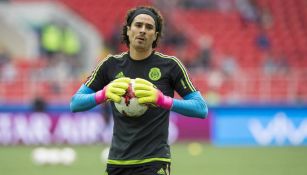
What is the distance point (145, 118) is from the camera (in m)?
6.63

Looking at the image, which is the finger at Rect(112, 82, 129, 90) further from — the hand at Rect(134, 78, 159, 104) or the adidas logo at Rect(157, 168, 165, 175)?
the adidas logo at Rect(157, 168, 165, 175)

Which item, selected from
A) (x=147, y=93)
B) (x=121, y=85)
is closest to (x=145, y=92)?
(x=147, y=93)

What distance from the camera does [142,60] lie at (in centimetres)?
671

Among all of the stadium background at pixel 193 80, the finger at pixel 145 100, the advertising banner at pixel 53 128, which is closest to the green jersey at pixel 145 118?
the finger at pixel 145 100

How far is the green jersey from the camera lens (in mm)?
6602

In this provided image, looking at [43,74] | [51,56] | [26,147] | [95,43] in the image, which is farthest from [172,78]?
[95,43]

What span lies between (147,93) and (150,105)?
27cm

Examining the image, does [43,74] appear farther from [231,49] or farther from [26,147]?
[231,49]

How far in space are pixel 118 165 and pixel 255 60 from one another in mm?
21449

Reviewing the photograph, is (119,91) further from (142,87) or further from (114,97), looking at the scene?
(142,87)

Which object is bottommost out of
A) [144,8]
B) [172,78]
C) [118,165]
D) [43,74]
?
[118,165]

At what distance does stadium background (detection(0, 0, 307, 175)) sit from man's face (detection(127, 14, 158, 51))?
7410 mm

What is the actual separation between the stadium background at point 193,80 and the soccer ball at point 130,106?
24.3ft

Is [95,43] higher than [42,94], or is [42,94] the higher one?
[95,43]
